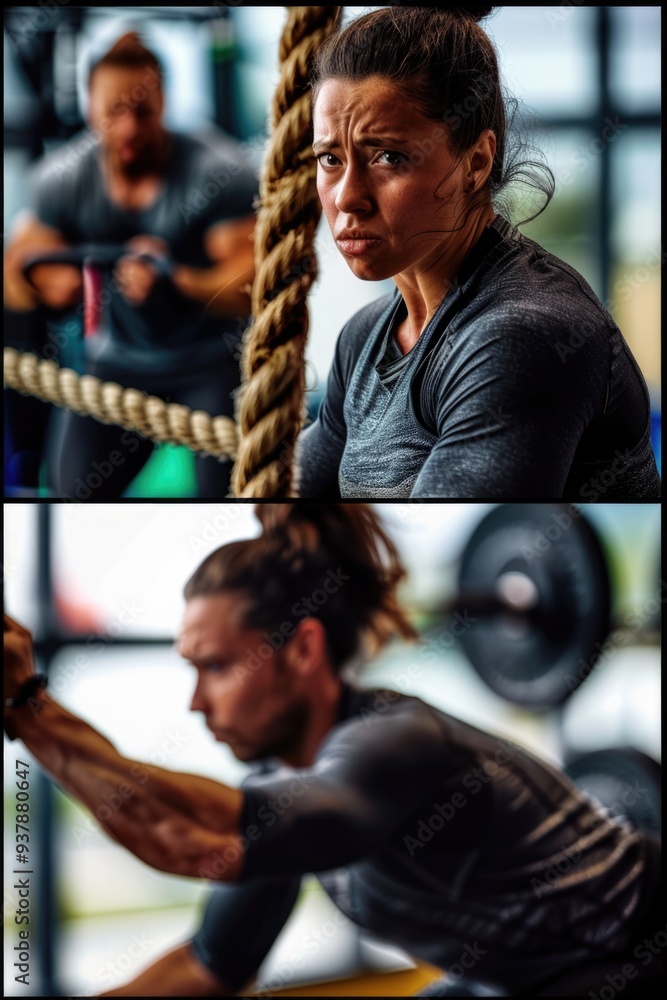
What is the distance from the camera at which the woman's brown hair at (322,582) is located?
0.71 meters

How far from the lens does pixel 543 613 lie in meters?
0.71

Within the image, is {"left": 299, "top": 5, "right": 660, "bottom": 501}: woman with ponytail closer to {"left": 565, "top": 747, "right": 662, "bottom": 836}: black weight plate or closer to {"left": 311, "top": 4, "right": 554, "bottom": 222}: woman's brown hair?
{"left": 311, "top": 4, "right": 554, "bottom": 222}: woman's brown hair

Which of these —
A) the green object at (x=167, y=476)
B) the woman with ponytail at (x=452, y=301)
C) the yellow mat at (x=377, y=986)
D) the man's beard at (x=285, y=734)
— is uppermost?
the woman with ponytail at (x=452, y=301)

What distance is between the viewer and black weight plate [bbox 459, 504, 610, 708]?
0.71m

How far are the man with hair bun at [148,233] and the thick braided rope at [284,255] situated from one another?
1 cm

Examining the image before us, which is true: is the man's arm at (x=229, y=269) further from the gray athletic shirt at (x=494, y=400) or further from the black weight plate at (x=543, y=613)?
the black weight plate at (x=543, y=613)

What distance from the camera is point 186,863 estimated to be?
701 millimetres

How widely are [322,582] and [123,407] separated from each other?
188 mm

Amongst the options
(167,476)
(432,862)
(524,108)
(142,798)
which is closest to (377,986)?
(432,862)

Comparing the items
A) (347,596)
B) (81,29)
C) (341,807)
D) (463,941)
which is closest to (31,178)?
(81,29)

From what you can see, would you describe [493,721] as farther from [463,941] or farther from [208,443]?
[208,443]

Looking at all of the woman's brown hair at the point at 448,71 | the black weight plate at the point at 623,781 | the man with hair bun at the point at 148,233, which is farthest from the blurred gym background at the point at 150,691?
the woman's brown hair at the point at 448,71

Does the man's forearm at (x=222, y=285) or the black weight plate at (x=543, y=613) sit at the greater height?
the man's forearm at (x=222, y=285)

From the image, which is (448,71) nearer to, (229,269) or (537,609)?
(229,269)
